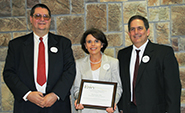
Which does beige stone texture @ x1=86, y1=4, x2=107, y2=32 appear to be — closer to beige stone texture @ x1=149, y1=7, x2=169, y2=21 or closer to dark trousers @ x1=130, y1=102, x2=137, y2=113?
beige stone texture @ x1=149, y1=7, x2=169, y2=21

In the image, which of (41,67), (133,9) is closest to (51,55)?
(41,67)

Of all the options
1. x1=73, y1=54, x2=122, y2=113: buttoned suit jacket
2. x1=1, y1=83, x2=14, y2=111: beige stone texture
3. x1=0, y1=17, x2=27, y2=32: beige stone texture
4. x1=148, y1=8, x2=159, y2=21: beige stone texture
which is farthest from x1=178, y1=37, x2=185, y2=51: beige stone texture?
x1=1, y1=83, x2=14, y2=111: beige stone texture

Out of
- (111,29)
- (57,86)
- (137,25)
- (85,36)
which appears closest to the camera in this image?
(57,86)

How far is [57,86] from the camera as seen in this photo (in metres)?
2.42

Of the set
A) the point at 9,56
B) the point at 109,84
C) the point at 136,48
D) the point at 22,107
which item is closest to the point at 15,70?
the point at 9,56

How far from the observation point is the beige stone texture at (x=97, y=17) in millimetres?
3443

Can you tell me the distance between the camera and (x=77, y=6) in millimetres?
3461

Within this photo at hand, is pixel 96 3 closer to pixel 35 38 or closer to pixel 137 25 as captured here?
pixel 137 25

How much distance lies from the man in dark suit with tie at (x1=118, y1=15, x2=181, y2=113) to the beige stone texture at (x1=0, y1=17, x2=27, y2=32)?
203 centimetres

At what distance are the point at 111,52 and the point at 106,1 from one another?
916mm

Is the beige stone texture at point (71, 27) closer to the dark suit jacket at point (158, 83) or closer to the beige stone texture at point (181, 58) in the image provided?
the dark suit jacket at point (158, 83)

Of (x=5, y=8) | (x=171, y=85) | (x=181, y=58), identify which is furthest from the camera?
(x=5, y=8)

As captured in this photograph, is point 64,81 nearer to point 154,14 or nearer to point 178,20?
point 154,14

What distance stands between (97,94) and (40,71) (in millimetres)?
791
